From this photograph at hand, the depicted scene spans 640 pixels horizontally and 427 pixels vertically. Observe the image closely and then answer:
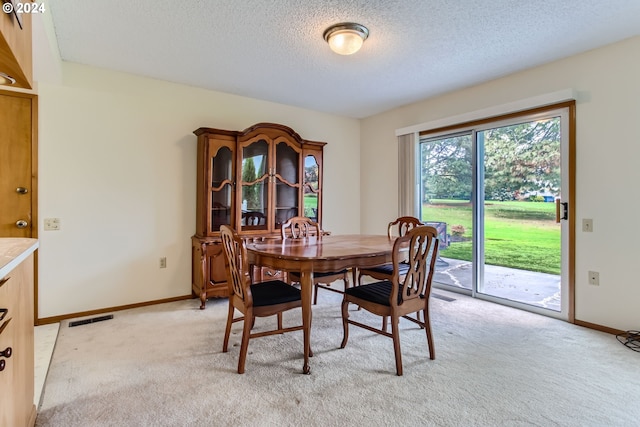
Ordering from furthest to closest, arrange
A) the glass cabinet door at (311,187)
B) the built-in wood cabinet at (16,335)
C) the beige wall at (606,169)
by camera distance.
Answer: the glass cabinet door at (311,187), the beige wall at (606,169), the built-in wood cabinet at (16,335)

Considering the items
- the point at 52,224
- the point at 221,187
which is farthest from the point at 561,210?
the point at 52,224

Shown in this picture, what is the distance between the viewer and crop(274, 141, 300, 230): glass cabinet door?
3.94m

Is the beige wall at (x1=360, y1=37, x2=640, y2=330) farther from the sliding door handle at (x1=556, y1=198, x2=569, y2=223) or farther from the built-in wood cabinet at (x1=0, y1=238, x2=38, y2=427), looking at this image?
the built-in wood cabinet at (x1=0, y1=238, x2=38, y2=427)

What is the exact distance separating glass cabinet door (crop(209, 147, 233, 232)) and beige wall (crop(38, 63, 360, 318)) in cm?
33

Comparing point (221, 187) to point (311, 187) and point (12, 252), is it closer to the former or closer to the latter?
point (311, 187)

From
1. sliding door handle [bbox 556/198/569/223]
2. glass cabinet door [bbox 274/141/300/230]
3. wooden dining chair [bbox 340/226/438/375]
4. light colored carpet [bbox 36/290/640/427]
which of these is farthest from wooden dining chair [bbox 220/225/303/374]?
sliding door handle [bbox 556/198/569/223]

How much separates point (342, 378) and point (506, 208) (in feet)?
8.49

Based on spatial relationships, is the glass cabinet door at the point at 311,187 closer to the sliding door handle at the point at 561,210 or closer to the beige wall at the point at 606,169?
the beige wall at the point at 606,169

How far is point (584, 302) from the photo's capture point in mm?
2885

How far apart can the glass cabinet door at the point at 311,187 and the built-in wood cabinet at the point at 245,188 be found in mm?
13

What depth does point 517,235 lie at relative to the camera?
3424 millimetres

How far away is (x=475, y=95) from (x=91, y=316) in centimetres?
454

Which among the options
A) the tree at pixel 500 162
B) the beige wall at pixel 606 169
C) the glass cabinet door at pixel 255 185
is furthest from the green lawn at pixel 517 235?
the glass cabinet door at pixel 255 185

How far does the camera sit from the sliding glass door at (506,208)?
10.2 feet
